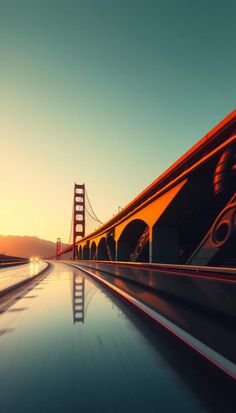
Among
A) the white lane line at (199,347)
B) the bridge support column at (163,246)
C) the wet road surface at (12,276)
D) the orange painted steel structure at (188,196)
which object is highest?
the orange painted steel structure at (188,196)

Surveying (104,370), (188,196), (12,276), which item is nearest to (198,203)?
(188,196)

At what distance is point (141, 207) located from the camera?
28.6 meters

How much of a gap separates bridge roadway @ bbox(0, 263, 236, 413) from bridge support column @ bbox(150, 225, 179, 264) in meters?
17.7

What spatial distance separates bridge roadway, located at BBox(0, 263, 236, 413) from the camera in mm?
2666

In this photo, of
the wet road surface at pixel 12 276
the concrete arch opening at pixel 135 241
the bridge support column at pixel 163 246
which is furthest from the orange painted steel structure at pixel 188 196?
the wet road surface at pixel 12 276

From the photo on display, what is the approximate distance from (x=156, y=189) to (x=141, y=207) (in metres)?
4.67

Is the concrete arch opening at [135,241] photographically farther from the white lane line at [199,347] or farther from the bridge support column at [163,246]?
the white lane line at [199,347]

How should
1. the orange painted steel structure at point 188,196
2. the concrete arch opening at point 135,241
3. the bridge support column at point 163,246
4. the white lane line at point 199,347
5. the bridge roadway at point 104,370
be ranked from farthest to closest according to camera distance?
the concrete arch opening at point 135,241, the bridge support column at point 163,246, the orange painted steel structure at point 188,196, the white lane line at point 199,347, the bridge roadway at point 104,370

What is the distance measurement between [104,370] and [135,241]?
40455mm

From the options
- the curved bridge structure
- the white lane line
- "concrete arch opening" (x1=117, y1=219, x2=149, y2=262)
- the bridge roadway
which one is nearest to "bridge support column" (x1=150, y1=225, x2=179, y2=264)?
the curved bridge structure

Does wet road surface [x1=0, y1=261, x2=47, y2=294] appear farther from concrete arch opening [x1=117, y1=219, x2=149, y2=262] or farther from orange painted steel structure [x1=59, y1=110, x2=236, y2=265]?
concrete arch opening [x1=117, y1=219, x2=149, y2=262]

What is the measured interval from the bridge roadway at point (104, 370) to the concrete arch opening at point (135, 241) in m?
25.2

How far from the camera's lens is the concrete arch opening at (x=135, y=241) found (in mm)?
31406

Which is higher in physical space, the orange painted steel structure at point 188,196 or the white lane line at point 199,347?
the orange painted steel structure at point 188,196
